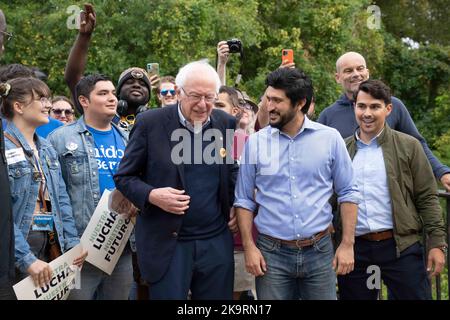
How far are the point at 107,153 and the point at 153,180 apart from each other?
37.5 inches

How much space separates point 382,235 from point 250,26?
934 centimetres

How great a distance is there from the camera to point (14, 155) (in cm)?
438

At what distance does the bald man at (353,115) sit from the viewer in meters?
5.21

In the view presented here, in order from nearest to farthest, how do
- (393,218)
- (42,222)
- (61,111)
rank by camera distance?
(42,222) < (393,218) < (61,111)

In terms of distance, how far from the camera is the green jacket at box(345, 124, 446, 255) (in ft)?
15.1

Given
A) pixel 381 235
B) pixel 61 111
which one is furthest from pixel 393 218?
pixel 61 111

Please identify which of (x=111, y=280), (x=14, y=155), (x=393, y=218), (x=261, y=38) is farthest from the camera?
(x=261, y=38)

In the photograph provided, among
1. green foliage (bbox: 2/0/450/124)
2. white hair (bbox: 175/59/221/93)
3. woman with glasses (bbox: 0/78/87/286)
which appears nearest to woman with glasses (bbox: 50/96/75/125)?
woman with glasses (bbox: 0/78/87/286)

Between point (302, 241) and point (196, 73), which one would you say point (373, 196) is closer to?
point (302, 241)

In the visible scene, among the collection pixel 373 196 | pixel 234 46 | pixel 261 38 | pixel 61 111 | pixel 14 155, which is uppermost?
pixel 261 38

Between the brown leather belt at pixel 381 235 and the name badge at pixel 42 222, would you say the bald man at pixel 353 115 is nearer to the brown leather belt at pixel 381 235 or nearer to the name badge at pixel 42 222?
the brown leather belt at pixel 381 235

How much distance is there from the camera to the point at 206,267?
415 centimetres

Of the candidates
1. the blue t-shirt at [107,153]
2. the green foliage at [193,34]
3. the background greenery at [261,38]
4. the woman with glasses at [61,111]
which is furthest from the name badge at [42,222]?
the green foliage at [193,34]
